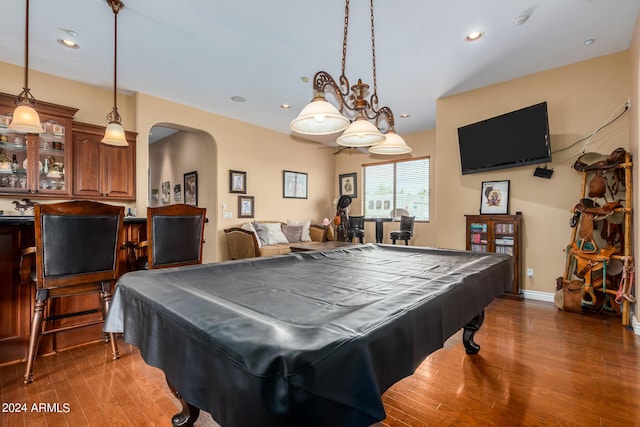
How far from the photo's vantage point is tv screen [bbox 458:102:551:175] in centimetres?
344

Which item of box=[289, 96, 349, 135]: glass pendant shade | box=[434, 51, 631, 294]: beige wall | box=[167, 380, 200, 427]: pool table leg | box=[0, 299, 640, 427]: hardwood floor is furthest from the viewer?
box=[434, 51, 631, 294]: beige wall

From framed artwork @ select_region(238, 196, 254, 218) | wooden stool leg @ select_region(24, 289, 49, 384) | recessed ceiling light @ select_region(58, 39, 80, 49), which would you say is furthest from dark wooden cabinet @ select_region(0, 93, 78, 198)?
framed artwork @ select_region(238, 196, 254, 218)

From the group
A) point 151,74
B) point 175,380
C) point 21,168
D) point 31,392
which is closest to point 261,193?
point 151,74

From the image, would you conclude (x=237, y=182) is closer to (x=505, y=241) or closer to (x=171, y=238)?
(x=171, y=238)

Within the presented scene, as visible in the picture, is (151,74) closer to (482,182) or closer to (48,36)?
(48,36)

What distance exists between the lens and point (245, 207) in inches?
219

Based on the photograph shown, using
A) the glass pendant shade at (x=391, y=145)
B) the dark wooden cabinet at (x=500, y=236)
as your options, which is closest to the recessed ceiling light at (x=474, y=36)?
the glass pendant shade at (x=391, y=145)

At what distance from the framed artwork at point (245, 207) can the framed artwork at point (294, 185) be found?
89cm

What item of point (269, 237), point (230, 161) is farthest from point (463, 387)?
point (230, 161)

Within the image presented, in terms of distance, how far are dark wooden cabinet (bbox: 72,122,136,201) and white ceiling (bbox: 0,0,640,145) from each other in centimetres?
62

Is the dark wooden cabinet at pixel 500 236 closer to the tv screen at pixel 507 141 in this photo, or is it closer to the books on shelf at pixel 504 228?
the books on shelf at pixel 504 228

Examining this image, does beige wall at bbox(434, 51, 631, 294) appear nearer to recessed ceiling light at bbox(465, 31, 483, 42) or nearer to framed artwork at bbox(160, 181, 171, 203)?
recessed ceiling light at bbox(465, 31, 483, 42)

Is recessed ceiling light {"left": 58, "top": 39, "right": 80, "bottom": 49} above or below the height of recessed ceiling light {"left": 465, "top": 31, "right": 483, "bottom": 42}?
above

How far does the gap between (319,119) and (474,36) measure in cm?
210
